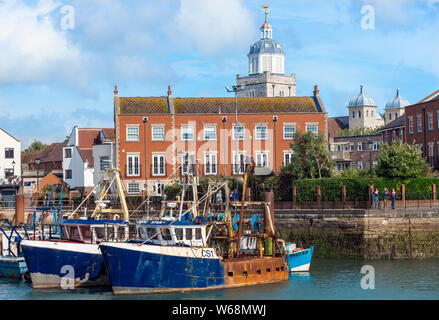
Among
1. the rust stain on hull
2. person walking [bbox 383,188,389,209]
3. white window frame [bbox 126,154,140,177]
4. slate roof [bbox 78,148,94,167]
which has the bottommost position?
the rust stain on hull

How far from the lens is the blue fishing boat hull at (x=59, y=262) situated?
130ft

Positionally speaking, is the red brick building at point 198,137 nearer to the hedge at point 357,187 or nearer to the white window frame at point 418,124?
the white window frame at point 418,124

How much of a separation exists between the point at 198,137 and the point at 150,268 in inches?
1404

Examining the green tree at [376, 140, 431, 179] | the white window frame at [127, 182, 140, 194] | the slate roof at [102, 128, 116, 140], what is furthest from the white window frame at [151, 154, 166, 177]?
the green tree at [376, 140, 431, 179]

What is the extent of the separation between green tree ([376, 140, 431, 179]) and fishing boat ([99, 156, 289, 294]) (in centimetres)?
1655

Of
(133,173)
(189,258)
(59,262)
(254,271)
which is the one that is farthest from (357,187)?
(59,262)

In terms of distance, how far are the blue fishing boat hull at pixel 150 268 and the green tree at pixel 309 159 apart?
87.5 ft

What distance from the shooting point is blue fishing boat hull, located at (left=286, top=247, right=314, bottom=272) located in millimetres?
44750

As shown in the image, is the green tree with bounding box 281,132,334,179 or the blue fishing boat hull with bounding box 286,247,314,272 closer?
the blue fishing boat hull with bounding box 286,247,314,272

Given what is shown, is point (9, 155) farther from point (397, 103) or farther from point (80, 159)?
point (397, 103)

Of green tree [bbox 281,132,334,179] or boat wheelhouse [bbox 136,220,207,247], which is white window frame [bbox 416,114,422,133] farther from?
boat wheelhouse [bbox 136,220,207,247]

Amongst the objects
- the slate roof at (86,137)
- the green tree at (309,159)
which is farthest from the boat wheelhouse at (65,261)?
the slate roof at (86,137)

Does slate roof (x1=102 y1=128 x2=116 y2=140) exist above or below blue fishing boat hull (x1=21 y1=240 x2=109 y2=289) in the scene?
above
